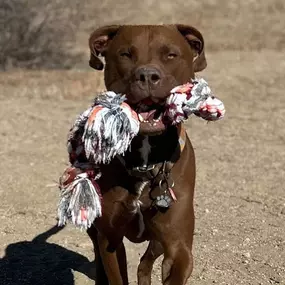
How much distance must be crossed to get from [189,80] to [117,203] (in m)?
0.73

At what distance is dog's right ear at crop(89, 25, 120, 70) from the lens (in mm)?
4637

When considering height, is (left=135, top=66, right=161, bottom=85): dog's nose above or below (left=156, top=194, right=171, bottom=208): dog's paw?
above

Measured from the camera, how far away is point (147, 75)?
4062 millimetres

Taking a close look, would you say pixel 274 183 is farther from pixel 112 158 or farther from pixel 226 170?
pixel 112 158

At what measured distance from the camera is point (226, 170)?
26.2 feet

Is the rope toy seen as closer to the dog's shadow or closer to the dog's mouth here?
the dog's mouth

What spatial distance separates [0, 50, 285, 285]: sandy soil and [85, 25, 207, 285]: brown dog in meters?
1.20

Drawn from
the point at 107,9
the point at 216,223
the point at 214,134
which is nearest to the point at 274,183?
the point at 216,223

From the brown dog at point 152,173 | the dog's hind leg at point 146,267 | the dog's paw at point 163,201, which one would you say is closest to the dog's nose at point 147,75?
the brown dog at point 152,173

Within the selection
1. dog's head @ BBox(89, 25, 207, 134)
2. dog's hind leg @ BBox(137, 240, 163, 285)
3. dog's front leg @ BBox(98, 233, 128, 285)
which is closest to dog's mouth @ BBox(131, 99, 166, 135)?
dog's head @ BBox(89, 25, 207, 134)

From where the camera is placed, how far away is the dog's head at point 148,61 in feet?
13.5

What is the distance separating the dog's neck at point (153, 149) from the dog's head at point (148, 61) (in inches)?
8.0

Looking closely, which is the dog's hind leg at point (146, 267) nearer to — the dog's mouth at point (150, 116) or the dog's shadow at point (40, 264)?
the dog's shadow at point (40, 264)

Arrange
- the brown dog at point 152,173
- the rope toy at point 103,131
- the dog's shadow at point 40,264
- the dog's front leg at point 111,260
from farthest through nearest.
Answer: the dog's shadow at point 40,264 → the dog's front leg at point 111,260 → the brown dog at point 152,173 → the rope toy at point 103,131
